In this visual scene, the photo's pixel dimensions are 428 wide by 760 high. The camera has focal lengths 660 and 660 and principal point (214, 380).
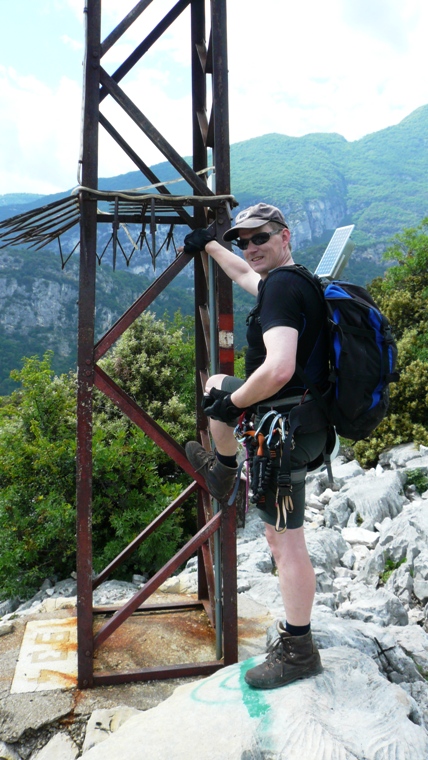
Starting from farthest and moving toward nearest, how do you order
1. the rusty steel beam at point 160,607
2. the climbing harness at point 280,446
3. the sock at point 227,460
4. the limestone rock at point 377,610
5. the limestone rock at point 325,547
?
the limestone rock at point 325,547
the limestone rock at point 377,610
the rusty steel beam at point 160,607
the sock at point 227,460
the climbing harness at point 280,446

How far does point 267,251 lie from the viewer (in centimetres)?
338

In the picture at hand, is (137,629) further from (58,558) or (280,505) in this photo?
(58,558)

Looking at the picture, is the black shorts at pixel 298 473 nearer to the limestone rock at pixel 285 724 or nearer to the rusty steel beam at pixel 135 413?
the limestone rock at pixel 285 724

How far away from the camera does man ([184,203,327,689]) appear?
3082 millimetres

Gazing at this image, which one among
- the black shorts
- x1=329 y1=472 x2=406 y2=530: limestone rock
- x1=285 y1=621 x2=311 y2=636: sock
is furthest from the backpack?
x1=329 y1=472 x2=406 y2=530: limestone rock

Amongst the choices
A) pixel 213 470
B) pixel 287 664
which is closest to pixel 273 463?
pixel 213 470

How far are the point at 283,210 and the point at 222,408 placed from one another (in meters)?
131

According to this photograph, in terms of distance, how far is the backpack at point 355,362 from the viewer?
310cm

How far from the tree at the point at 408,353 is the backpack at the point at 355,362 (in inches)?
396

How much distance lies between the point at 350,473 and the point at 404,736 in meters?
9.30

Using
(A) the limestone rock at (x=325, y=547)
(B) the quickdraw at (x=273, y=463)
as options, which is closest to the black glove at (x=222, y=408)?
(B) the quickdraw at (x=273, y=463)

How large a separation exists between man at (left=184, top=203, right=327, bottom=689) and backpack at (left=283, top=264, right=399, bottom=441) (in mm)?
90

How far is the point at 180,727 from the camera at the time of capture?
3.03 m

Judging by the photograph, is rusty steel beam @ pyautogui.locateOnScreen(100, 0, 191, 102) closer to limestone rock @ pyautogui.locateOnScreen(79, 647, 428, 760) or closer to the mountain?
limestone rock @ pyautogui.locateOnScreen(79, 647, 428, 760)
